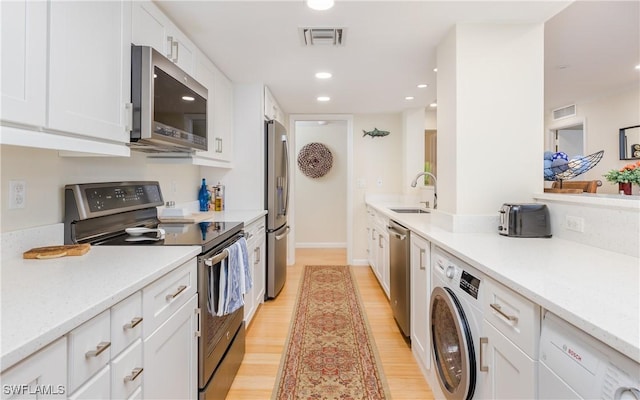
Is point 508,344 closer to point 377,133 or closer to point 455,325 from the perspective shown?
point 455,325

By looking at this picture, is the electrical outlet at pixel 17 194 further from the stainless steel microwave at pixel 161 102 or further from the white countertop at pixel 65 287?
the stainless steel microwave at pixel 161 102

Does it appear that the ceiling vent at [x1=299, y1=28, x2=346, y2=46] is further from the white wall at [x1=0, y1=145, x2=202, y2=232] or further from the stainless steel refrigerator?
the white wall at [x1=0, y1=145, x2=202, y2=232]

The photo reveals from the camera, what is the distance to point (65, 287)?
3.08 ft

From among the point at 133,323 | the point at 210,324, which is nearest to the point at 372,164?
the point at 210,324

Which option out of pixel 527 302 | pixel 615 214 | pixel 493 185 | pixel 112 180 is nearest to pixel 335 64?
pixel 493 185

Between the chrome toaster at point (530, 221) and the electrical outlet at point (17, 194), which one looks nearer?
the electrical outlet at point (17, 194)

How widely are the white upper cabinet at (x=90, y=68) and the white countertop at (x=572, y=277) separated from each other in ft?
5.29

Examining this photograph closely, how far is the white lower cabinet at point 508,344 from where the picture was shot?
38.2 inches

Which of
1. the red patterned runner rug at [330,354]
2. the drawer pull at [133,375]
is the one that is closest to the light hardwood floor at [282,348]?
the red patterned runner rug at [330,354]

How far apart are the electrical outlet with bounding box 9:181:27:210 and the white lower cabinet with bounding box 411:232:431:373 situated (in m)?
1.98

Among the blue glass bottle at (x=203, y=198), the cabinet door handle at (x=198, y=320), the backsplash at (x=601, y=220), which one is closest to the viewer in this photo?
the backsplash at (x=601, y=220)

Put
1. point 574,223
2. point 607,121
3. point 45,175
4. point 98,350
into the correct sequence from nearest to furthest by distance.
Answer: point 98,350
point 45,175
point 574,223
point 607,121

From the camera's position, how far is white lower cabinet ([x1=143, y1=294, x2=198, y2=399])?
1.12 metres

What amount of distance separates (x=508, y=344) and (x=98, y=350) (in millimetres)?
1232
